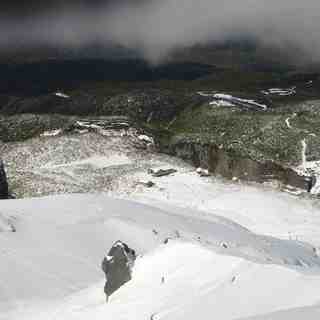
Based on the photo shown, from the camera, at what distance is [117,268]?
27.0 m

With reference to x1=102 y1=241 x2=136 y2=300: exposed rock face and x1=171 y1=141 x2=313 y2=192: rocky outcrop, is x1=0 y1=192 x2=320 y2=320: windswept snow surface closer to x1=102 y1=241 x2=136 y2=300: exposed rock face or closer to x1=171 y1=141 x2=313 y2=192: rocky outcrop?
x1=102 y1=241 x2=136 y2=300: exposed rock face

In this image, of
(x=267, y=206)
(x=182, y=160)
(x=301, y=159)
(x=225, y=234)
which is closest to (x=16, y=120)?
(x=182, y=160)

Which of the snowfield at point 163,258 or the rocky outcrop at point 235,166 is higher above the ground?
the snowfield at point 163,258

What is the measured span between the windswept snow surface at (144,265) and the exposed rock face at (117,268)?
0.44m

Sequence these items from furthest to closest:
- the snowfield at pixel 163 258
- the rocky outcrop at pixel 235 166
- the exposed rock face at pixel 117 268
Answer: the rocky outcrop at pixel 235 166 → the exposed rock face at pixel 117 268 → the snowfield at pixel 163 258

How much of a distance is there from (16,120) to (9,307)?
72852 millimetres

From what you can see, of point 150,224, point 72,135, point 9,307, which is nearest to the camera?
point 9,307

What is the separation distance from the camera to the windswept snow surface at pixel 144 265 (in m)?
21.2

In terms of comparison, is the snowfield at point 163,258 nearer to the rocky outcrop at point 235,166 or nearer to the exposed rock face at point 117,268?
the exposed rock face at point 117,268

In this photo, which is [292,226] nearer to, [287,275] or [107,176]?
[107,176]

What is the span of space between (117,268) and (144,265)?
1432mm

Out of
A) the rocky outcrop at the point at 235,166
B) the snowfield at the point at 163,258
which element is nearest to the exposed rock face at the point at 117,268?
the snowfield at the point at 163,258

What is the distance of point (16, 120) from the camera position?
9669cm

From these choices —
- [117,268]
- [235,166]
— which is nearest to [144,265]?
[117,268]
